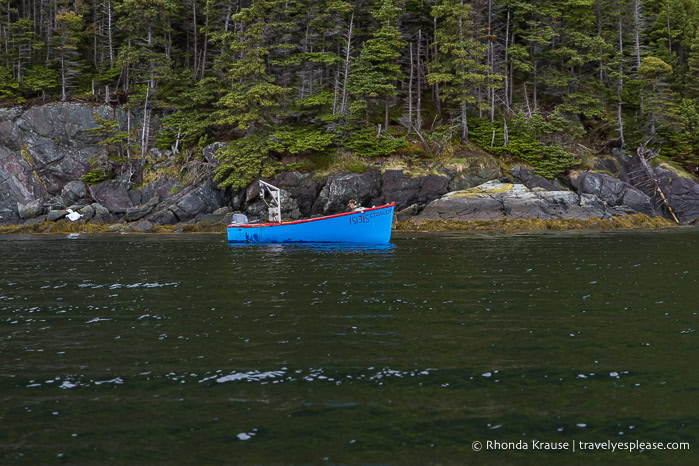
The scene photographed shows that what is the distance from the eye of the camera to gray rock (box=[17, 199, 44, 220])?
44.5 m

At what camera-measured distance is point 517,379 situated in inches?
262

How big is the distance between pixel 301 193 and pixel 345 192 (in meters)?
3.76

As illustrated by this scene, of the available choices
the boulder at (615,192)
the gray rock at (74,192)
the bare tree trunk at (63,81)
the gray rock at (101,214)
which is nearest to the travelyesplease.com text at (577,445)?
the boulder at (615,192)

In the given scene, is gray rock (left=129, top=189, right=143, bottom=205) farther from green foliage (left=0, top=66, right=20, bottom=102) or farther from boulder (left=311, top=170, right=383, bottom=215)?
green foliage (left=0, top=66, right=20, bottom=102)

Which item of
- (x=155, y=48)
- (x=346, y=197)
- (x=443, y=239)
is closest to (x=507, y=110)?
(x=346, y=197)

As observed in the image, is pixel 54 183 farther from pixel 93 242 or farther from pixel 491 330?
pixel 491 330

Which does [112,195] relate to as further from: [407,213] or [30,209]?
[407,213]

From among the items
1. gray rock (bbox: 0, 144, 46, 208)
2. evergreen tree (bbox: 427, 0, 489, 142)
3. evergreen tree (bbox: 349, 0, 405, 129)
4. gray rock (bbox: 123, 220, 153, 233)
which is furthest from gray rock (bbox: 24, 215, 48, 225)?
evergreen tree (bbox: 427, 0, 489, 142)

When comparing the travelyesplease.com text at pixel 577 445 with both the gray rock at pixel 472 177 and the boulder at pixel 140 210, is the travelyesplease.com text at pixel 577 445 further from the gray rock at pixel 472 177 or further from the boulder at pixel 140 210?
the boulder at pixel 140 210

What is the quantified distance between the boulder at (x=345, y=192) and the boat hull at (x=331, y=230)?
37.0 feet

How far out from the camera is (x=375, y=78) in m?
43.9

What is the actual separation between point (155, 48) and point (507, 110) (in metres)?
36.9

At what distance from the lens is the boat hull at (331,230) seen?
86.5 feet

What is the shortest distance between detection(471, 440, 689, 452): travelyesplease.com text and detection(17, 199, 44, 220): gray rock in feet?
159
